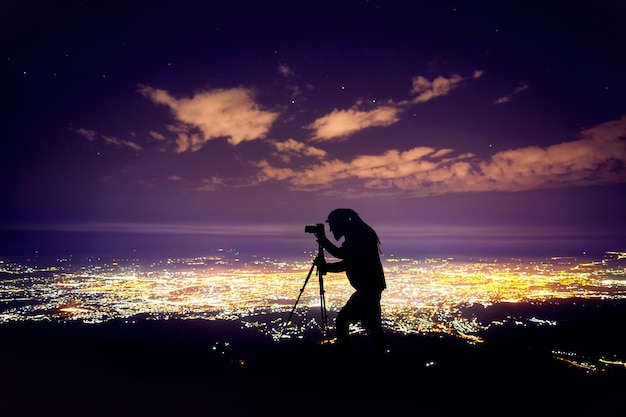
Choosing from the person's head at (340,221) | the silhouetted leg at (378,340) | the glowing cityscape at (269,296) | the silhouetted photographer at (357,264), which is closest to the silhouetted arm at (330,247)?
the silhouetted photographer at (357,264)

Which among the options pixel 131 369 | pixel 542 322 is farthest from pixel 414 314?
pixel 131 369

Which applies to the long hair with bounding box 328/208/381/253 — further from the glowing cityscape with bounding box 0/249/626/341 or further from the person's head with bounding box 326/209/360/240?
the glowing cityscape with bounding box 0/249/626/341

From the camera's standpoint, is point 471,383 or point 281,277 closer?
point 471,383

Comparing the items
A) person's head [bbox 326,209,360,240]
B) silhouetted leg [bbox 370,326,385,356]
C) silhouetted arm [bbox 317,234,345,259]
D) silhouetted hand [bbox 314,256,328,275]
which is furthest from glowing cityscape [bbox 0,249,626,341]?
person's head [bbox 326,209,360,240]

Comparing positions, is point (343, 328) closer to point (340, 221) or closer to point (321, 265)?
point (321, 265)

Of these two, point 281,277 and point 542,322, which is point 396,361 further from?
point 281,277

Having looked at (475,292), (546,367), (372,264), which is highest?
(372,264)

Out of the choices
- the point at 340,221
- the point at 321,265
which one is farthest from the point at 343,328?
the point at 340,221

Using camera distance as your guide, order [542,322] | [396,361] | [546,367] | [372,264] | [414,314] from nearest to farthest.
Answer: [372,264]
[396,361]
[546,367]
[542,322]
[414,314]

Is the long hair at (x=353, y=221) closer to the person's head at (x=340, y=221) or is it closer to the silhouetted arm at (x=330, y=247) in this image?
the person's head at (x=340, y=221)
